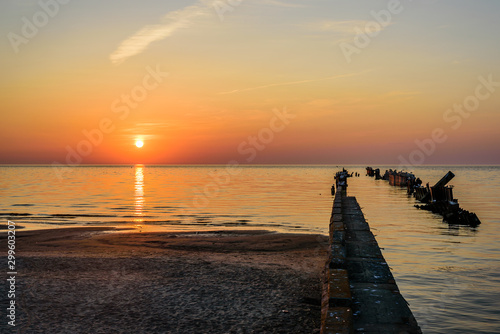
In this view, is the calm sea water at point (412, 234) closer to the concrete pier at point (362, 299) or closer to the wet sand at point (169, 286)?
the concrete pier at point (362, 299)

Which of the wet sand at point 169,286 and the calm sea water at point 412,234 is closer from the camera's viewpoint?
the wet sand at point 169,286

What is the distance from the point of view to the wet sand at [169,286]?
22.6 ft

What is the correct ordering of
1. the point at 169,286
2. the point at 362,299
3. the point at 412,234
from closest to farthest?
the point at 362,299
the point at 169,286
the point at 412,234

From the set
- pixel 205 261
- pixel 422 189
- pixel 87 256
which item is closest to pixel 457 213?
pixel 422 189

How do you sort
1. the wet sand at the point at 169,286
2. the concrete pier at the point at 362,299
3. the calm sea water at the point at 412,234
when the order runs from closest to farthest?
the concrete pier at the point at 362,299
the wet sand at the point at 169,286
the calm sea water at the point at 412,234

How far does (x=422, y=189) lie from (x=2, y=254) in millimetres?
32523

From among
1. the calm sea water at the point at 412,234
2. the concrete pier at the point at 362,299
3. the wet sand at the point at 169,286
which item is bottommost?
the calm sea water at the point at 412,234

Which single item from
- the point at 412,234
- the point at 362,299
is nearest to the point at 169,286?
the point at 362,299

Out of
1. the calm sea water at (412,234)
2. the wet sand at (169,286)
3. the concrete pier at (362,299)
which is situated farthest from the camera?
the calm sea water at (412,234)

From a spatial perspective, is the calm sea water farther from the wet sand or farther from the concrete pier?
the wet sand

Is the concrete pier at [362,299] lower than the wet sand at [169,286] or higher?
higher

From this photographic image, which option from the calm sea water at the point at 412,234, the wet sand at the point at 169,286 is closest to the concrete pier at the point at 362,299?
the wet sand at the point at 169,286

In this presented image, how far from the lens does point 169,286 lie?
902cm

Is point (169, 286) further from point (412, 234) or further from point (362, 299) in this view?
point (412, 234)
